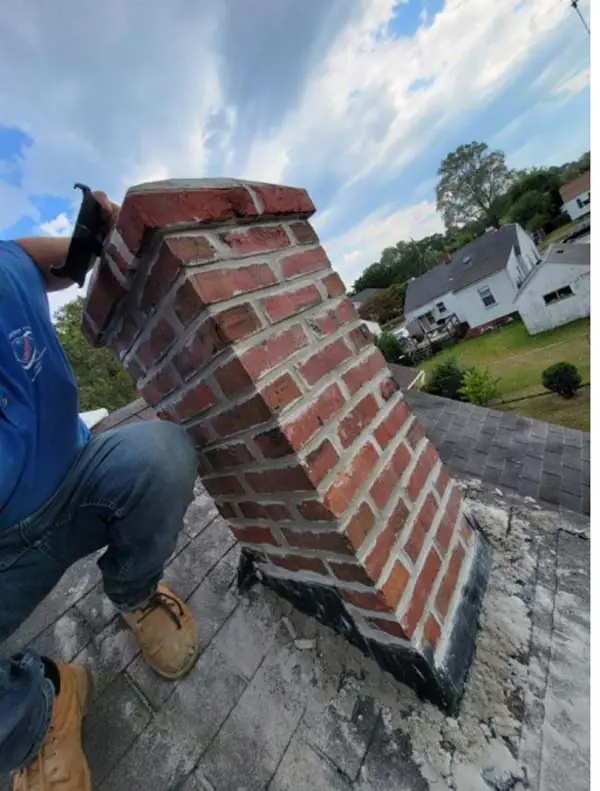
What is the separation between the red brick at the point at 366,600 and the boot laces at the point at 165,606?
0.71 metres

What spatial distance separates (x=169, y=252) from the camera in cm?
97

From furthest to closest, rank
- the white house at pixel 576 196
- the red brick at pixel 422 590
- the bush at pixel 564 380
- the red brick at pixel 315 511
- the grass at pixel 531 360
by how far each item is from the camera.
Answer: the white house at pixel 576 196, the bush at pixel 564 380, the grass at pixel 531 360, the red brick at pixel 422 590, the red brick at pixel 315 511

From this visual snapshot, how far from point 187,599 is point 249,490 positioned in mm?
822

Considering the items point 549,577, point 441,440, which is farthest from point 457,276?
point 549,577

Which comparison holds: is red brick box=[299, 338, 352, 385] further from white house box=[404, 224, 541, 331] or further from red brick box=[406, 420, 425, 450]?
white house box=[404, 224, 541, 331]

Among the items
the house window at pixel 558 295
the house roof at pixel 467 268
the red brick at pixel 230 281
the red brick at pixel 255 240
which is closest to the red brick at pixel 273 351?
the red brick at pixel 230 281

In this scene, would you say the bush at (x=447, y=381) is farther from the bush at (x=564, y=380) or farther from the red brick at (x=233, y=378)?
the red brick at (x=233, y=378)

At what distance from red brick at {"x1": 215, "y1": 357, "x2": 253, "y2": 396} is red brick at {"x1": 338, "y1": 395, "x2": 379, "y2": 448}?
0.31 meters

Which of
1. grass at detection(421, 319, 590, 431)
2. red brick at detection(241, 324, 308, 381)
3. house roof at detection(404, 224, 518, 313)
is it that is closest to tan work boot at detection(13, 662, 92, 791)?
red brick at detection(241, 324, 308, 381)

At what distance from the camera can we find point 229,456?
1.24m

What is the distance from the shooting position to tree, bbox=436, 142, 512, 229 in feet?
159

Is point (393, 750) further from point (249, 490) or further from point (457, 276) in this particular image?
point (457, 276)

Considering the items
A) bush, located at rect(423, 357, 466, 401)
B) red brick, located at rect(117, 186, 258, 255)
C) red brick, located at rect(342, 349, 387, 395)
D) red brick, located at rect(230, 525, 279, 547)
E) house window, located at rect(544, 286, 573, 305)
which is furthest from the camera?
house window, located at rect(544, 286, 573, 305)

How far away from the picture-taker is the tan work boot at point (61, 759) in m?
1.22
